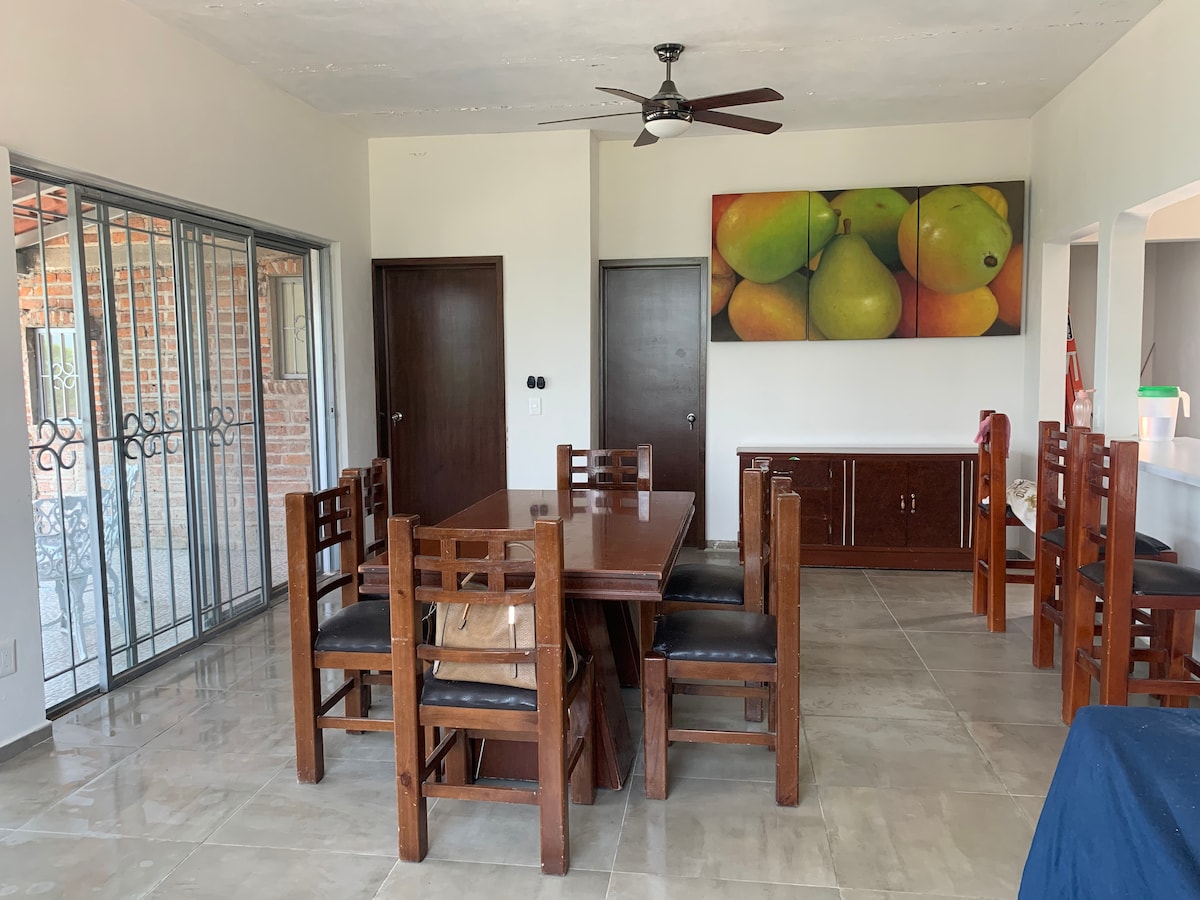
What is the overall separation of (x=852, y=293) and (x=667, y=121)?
2.37 m

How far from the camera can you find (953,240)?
213 inches

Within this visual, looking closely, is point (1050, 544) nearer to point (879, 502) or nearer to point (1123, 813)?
point (879, 502)

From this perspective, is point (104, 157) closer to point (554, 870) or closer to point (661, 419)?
point (554, 870)

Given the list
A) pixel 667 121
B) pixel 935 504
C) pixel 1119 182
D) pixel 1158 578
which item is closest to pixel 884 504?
pixel 935 504

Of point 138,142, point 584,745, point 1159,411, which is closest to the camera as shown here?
point 584,745

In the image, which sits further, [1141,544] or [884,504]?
[884,504]

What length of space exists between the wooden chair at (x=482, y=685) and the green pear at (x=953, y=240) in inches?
164

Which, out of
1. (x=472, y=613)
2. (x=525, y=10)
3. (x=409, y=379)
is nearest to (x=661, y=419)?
(x=409, y=379)

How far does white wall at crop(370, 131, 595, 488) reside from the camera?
5.58 m

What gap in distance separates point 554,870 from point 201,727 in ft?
5.33

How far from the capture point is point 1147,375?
20.5ft

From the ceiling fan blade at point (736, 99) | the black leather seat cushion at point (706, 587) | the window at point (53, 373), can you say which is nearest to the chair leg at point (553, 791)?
the black leather seat cushion at point (706, 587)

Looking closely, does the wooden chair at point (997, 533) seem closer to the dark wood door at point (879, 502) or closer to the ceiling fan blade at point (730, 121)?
the dark wood door at point (879, 502)

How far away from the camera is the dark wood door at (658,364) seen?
587cm
